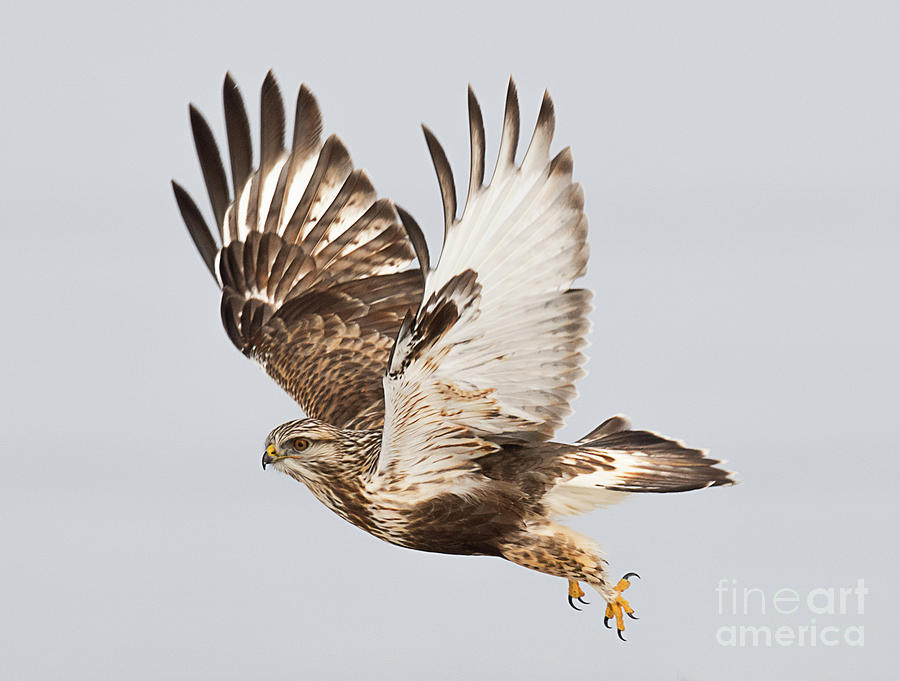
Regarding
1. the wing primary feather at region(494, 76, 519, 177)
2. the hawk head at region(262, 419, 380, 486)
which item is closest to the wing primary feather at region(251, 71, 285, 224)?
the hawk head at region(262, 419, 380, 486)

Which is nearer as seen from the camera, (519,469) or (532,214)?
(532,214)

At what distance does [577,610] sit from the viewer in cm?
567

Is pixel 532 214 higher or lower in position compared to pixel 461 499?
higher

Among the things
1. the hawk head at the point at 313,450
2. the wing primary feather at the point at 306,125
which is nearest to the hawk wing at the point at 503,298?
the hawk head at the point at 313,450

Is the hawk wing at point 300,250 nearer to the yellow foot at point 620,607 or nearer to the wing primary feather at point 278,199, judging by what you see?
the wing primary feather at point 278,199

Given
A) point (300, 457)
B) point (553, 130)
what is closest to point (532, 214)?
point (553, 130)

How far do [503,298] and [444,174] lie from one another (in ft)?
1.51

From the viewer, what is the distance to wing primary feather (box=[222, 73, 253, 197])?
625cm

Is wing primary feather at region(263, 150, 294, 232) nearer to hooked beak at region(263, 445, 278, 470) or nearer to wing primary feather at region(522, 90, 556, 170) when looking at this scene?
hooked beak at region(263, 445, 278, 470)

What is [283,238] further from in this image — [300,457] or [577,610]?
[577,610]

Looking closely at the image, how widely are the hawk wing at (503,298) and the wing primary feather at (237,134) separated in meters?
1.92

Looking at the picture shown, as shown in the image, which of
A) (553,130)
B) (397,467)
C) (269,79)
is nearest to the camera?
(553,130)

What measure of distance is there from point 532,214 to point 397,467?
1044 mm

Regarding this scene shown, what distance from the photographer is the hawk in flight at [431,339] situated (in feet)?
15.5
